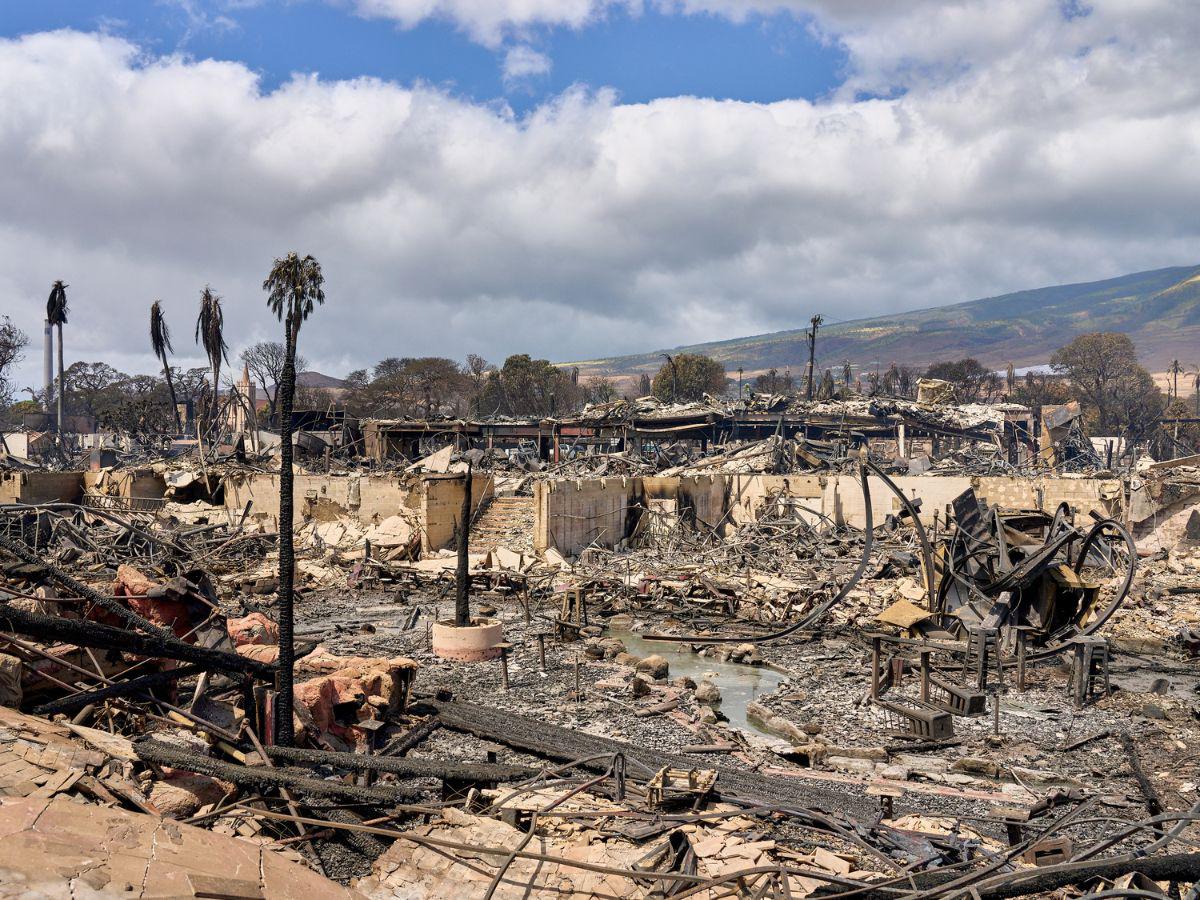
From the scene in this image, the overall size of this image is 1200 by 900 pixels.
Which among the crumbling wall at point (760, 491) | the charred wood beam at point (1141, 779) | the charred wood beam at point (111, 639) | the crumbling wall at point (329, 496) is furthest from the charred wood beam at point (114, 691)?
the crumbling wall at point (760, 491)

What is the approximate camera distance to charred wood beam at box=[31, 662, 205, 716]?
7664 millimetres

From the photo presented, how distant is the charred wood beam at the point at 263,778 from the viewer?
7121 millimetres

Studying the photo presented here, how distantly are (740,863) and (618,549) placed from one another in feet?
65.7

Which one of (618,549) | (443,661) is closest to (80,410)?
(618,549)

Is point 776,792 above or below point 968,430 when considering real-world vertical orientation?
below

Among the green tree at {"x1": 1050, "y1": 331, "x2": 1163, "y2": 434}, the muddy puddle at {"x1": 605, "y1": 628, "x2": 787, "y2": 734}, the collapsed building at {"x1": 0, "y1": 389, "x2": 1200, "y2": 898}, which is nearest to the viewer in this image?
the collapsed building at {"x1": 0, "y1": 389, "x2": 1200, "y2": 898}

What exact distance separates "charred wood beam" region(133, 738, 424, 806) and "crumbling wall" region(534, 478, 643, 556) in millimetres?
16192

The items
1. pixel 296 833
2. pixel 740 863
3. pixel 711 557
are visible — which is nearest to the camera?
pixel 740 863

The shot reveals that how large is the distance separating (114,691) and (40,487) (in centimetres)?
2340

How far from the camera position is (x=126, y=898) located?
4.68 meters

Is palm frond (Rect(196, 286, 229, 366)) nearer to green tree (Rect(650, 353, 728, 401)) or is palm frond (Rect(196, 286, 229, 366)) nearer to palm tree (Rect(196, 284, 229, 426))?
palm tree (Rect(196, 284, 229, 426))

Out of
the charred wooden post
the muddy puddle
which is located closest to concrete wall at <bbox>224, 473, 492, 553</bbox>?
the muddy puddle

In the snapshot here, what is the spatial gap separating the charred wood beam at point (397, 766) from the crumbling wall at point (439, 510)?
52.9ft

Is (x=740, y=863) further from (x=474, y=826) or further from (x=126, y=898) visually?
(x=126, y=898)
